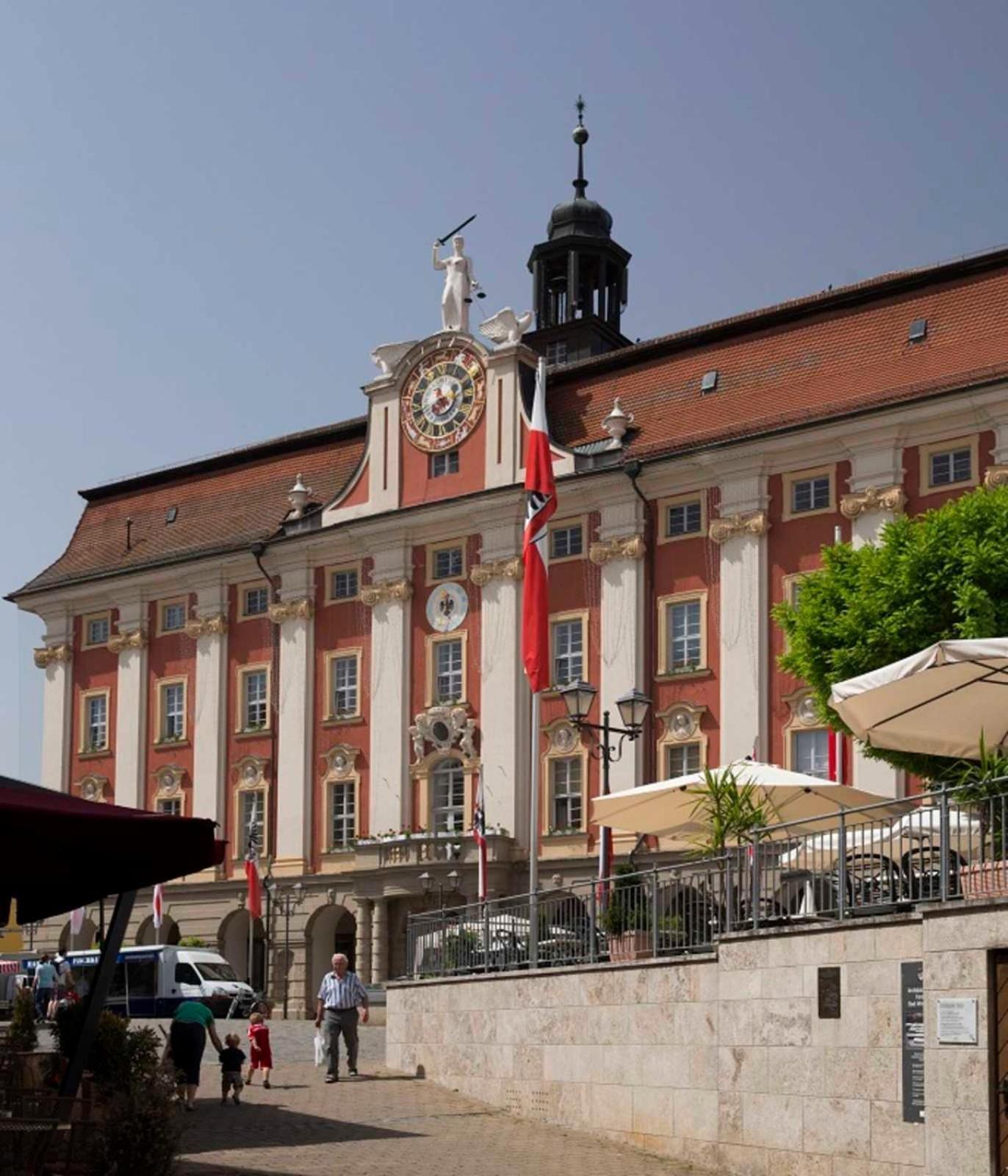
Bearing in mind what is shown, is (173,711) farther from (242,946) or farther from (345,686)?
(242,946)

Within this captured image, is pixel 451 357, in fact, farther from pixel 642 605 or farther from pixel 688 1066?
pixel 688 1066

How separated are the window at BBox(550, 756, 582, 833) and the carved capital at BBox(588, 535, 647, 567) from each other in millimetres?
4841

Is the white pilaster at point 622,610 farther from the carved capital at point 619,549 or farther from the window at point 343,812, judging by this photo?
the window at point 343,812

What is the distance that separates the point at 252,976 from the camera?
5328 centimetres

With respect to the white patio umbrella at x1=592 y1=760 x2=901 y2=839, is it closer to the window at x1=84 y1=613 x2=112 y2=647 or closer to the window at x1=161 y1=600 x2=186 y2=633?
the window at x1=161 y1=600 x2=186 y2=633

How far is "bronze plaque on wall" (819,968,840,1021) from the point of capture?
54.4 ft

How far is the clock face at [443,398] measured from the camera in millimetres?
50625

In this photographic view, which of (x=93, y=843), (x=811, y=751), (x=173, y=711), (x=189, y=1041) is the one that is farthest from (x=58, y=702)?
(x=93, y=843)

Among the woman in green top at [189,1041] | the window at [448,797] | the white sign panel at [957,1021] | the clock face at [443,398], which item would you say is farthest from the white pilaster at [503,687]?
the white sign panel at [957,1021]

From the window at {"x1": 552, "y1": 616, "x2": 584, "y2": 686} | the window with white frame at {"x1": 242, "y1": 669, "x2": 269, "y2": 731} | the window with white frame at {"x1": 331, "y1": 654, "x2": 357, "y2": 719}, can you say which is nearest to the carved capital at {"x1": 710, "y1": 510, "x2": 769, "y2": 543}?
the window at {"x1": 552, "y1": 616, "x2": 584, "y2": 686}

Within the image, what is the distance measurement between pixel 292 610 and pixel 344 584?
166 centimetres

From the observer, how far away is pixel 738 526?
44.8 metres

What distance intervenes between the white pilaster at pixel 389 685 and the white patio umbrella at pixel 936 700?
104 feet

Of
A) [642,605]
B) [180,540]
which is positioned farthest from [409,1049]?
[180,540]
